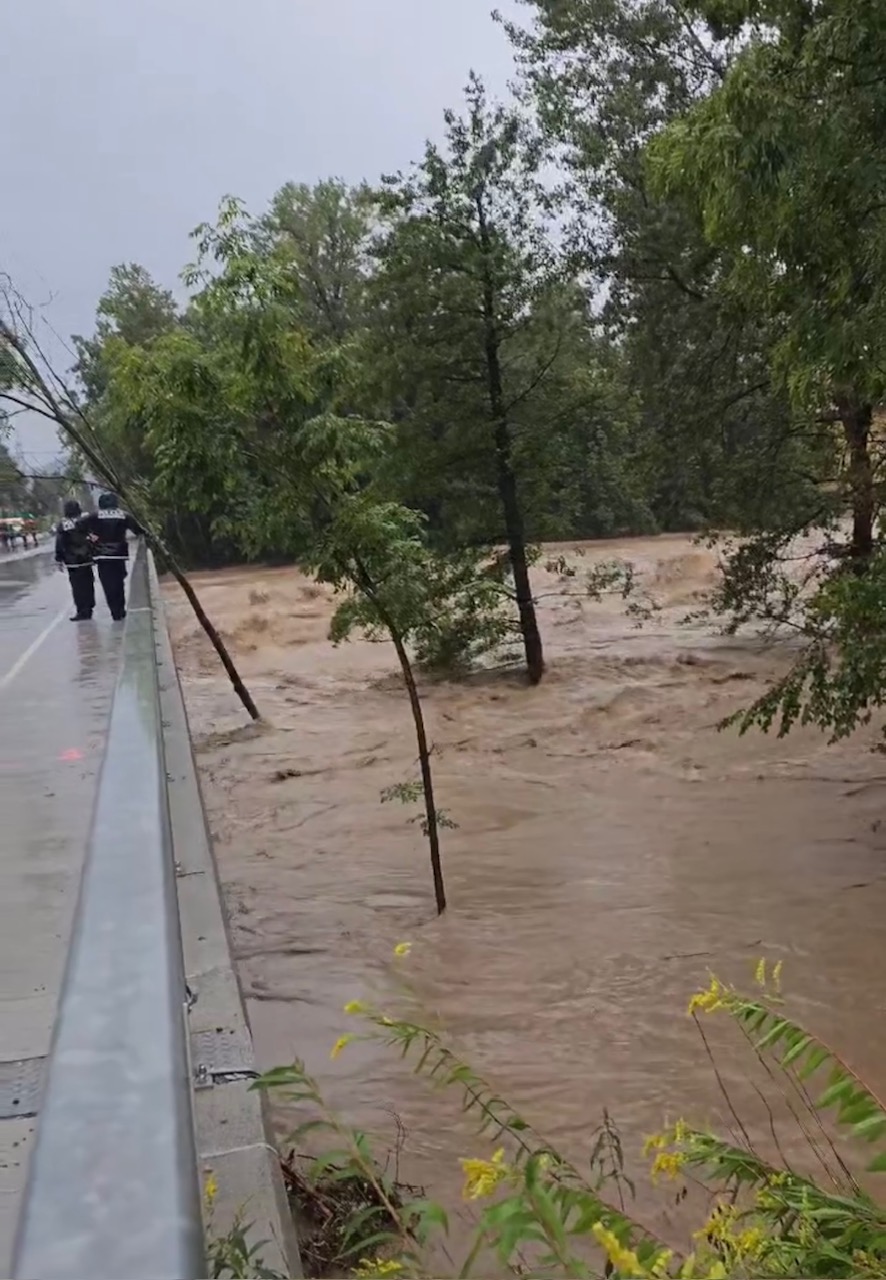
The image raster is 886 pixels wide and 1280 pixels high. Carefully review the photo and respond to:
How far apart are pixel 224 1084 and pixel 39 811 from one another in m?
4.88

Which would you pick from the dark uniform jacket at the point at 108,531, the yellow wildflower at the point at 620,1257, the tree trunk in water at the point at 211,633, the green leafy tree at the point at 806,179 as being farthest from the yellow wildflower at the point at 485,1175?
the dark uniform jacket at the point at 108,531

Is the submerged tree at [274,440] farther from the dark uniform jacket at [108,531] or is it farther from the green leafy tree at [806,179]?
the dark uniform jacket at [108,531]

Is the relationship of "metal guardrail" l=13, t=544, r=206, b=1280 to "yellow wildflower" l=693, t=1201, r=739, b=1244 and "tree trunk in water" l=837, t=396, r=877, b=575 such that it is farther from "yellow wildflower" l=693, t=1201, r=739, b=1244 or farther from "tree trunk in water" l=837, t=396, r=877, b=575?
"tree trunk in water" l=837, t=396, r=877, b=575

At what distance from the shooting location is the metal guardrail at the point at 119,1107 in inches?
40.1

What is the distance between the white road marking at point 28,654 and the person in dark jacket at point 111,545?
95 cm

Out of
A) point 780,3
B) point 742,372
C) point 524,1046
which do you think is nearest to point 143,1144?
point 524,1046

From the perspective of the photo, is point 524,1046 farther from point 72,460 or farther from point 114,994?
point 72,460

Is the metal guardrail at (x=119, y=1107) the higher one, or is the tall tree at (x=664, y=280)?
the tall tree at (x=664, y=280)

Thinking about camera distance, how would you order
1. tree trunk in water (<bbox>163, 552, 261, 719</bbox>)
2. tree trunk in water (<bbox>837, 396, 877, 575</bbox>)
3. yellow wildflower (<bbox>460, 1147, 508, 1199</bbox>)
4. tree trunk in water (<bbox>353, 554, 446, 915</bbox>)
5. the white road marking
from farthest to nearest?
tree trunk in water (<bbox>163, 552, 261, 719</bbox>) → the white road marking → tree trunk in water (<bbox>837, 396, 877, 575</bbox>) → tree trunk in water (<bbox>353, 554, 446, 915</bbox>) → yellow wildflower (<bbox>460, 1147, 508, 1199</bbox>)

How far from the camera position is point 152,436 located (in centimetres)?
1015

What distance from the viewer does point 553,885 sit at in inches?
386

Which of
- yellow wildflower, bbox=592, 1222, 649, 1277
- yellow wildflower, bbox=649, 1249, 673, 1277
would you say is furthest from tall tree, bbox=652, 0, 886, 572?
yellow wildflower, bbox=592, 1222, 649, 1277

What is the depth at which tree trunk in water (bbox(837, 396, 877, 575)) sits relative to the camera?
11.7m

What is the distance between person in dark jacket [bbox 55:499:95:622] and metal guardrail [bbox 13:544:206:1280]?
16843 millimetres
